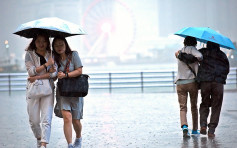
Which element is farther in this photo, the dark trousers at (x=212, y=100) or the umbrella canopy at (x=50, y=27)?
the dark trousers at (x=212, y=100)

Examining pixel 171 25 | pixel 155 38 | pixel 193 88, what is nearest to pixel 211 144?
pixel 193 88

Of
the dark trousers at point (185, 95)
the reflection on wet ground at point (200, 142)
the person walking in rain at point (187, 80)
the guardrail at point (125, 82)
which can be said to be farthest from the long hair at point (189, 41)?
the guardrail at point (125, 82)

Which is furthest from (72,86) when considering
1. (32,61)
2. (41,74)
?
(32,61)

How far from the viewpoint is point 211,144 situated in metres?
5.44

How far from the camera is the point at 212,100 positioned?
6.01 m

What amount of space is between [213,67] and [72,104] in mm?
1773

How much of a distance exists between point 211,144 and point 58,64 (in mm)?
1845

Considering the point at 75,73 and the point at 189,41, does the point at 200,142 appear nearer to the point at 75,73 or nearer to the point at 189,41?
the point at 189,41

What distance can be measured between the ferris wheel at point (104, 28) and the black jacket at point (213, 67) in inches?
1055

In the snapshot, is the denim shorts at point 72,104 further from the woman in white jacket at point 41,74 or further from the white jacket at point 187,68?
the white jacket at point 187,68

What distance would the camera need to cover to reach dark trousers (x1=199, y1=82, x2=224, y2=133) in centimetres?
591

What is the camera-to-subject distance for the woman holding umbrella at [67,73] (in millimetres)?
5078

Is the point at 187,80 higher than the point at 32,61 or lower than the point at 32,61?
lower

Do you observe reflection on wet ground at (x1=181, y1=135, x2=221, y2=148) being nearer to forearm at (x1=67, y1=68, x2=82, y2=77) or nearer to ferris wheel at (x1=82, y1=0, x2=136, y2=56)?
forearm at (x1=67, y1=68, x2=82, y2=77)
